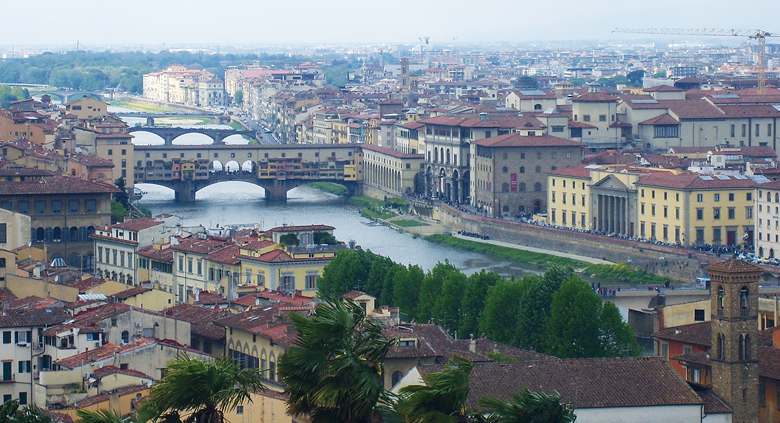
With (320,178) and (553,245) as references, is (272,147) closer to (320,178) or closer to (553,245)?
(320,178)

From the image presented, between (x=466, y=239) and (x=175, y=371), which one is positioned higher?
(x=175, y=371)

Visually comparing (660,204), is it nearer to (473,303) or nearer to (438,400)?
(473,303)

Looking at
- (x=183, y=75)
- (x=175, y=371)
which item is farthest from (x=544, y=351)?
(x=183, y=75)

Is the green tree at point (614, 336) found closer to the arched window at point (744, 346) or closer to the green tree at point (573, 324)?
the green tree at point (573, 324)

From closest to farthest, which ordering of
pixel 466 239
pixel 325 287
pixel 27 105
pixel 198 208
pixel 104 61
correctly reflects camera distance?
pixel 325 287
pixel 466 239
pixel 198 208
pixel 27 105
pixel 104 61

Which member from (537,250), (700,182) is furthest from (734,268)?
(537,250)

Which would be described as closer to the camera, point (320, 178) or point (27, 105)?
point (320, 178)

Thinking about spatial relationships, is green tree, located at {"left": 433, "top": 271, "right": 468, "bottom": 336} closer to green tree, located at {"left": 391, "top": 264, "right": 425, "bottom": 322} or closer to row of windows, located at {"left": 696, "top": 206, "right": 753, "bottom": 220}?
green tree, located at {"left": 391, "top": 264, "right": 425, "bottom": 322}
